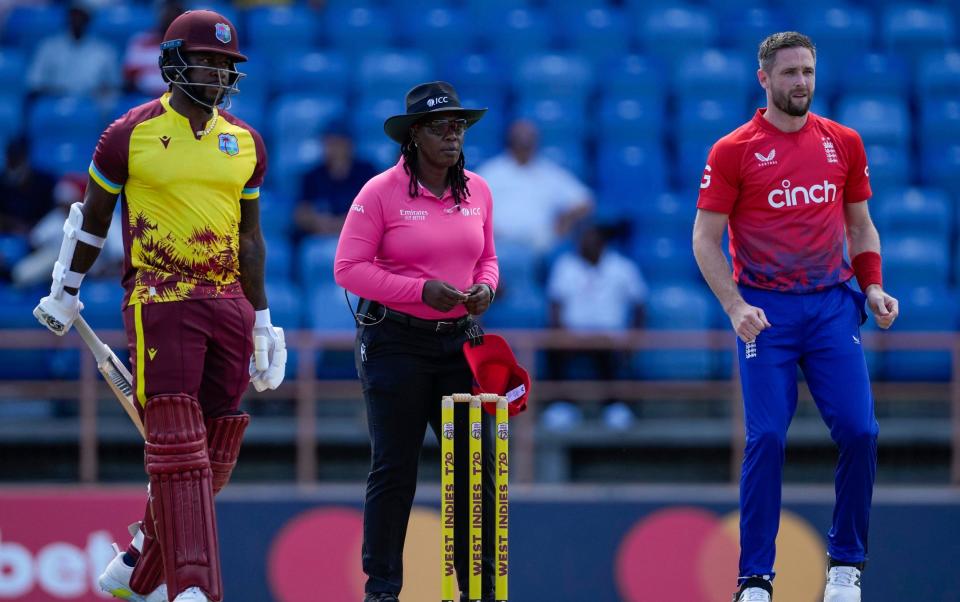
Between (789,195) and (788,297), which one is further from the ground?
(789,195)

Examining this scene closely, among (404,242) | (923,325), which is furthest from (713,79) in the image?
(404,242)

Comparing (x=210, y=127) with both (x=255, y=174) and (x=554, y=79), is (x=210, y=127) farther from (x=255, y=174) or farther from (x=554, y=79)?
(x=554, y=79)

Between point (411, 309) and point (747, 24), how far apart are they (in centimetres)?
680

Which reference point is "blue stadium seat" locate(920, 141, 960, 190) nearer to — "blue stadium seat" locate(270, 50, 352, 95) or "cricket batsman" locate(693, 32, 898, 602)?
"blue stadium seat" locate(270, 50, 352, 95)

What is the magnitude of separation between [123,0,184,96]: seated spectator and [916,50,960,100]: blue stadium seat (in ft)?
18.4

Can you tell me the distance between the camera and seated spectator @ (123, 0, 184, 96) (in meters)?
11.1

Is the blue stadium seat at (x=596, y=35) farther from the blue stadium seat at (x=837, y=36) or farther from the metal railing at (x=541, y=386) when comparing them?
the metal railing at (x=541, y=386)

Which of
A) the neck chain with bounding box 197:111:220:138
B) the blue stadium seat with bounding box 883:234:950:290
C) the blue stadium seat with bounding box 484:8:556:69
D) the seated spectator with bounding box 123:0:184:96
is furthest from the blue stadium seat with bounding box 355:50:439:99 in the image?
the neck chain with bounding box 197:111:220:138

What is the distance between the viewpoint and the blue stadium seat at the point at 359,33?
1186 cm

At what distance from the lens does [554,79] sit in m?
11.2

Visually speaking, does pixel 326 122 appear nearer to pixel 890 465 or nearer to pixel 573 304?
pixel 573 304

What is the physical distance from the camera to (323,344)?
8.85 metres

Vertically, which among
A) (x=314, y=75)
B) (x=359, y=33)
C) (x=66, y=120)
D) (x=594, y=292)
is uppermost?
(x=359, y=33)

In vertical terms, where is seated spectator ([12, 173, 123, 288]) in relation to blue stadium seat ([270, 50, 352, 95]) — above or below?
below
